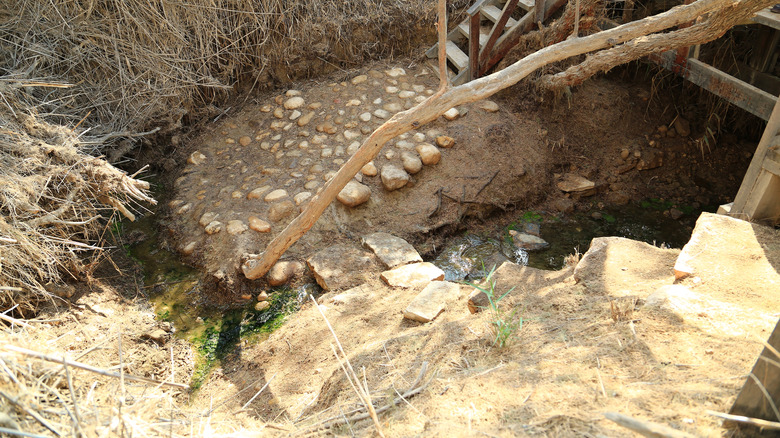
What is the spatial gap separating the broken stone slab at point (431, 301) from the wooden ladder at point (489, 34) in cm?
255

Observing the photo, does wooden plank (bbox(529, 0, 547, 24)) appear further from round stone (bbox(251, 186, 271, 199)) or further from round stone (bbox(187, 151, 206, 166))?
round stone (bbox(187, 151, 206, 166))

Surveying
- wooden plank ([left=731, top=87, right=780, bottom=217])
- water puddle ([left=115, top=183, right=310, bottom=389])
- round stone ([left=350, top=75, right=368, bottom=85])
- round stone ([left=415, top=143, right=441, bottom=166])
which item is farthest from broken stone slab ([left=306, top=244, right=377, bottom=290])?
wooden plank ([left=731, top=87, right=780, bottom=217])

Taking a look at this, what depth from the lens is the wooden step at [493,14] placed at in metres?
4.95

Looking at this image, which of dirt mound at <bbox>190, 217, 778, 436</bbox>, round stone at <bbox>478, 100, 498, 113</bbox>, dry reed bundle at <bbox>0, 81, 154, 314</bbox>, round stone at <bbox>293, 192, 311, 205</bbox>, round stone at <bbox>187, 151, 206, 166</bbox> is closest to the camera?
dirt mound at <bbox>190, 217, 778, 436</bbox>

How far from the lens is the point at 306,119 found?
4715mm

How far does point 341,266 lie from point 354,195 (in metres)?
0.64

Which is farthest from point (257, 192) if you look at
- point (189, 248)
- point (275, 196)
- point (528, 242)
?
point (528, 242)

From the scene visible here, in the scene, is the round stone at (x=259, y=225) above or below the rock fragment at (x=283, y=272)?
above

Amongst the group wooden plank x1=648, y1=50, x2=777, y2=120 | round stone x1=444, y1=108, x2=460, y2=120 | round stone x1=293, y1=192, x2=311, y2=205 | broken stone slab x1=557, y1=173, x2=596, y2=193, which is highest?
wooden plank x1=648, y1=50, x2=777, y2=120

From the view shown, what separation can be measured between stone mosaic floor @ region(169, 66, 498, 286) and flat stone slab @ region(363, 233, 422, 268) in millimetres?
369

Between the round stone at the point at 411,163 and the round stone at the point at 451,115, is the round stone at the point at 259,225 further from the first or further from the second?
the round stone at the point at 451,115

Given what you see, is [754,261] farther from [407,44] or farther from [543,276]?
[407,44]

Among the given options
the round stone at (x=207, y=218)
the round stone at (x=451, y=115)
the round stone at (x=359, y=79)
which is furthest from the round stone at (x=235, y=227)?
the round stone at (x=451, y=115)

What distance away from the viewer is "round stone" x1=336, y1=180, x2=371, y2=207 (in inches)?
159
